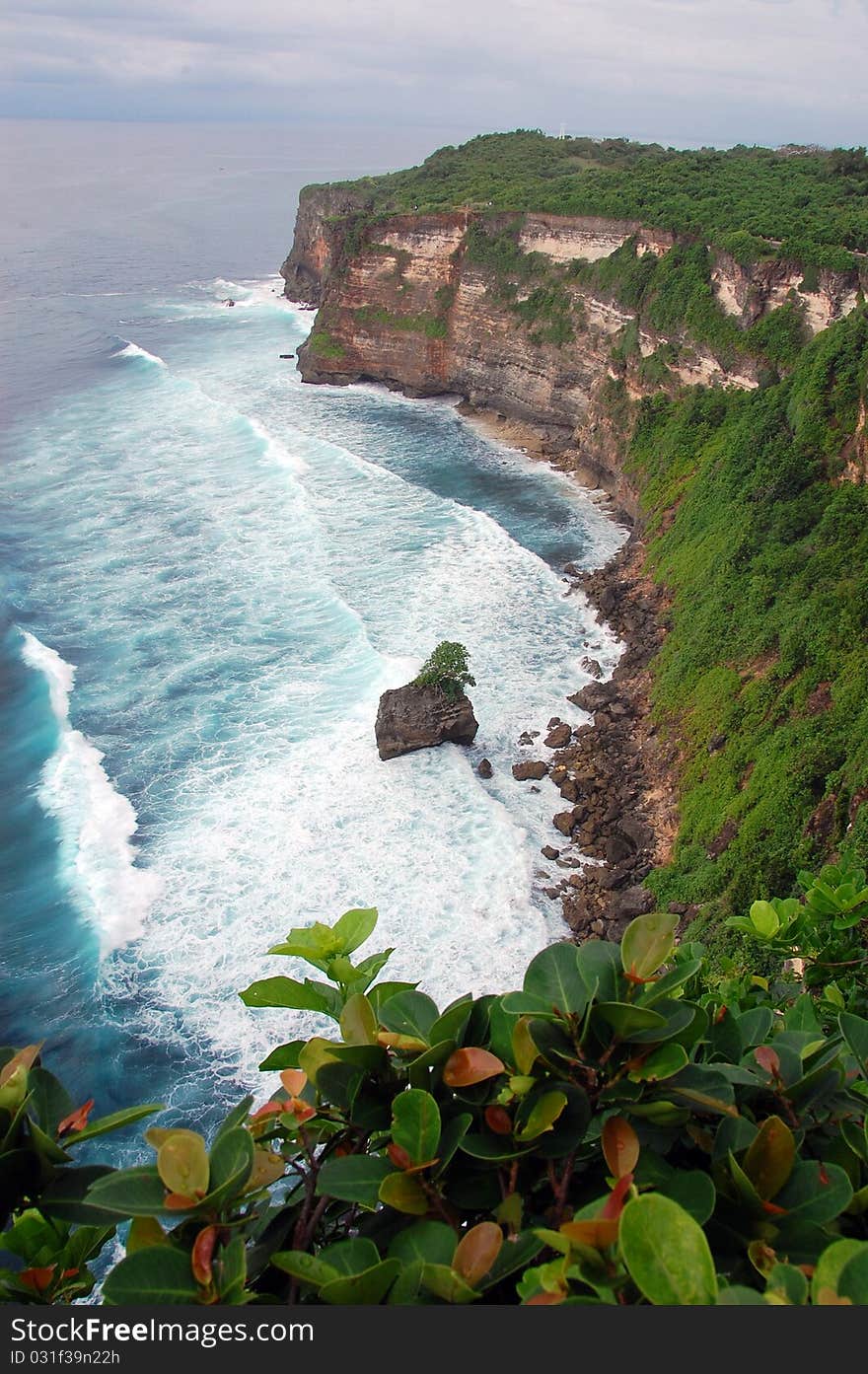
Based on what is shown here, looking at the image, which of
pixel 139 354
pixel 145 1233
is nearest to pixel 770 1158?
pixel 145 1233

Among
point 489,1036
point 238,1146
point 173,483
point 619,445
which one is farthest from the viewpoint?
point 173,483

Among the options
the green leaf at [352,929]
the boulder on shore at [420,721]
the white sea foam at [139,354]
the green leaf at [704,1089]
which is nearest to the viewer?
the green leaf at [704,1089]

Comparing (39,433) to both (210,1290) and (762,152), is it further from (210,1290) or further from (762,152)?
(210,1290)

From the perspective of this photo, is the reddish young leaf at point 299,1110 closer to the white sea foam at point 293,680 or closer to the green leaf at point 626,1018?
the green leaf at point 626,1018

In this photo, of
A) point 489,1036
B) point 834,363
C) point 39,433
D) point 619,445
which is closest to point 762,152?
point 619,445

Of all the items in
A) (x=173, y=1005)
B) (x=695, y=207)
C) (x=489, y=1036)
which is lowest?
(x=173, y=1005)

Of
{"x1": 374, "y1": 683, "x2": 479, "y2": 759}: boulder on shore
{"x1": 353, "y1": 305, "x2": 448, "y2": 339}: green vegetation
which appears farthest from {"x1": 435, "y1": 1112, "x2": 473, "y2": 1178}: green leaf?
{"x1": 353, "y1": 305, "x2": 448, "y2": 339}: green vegetation

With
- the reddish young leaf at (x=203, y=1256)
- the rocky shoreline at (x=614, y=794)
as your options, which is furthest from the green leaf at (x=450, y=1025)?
the rocky shoreline at (x=614, y=794)
